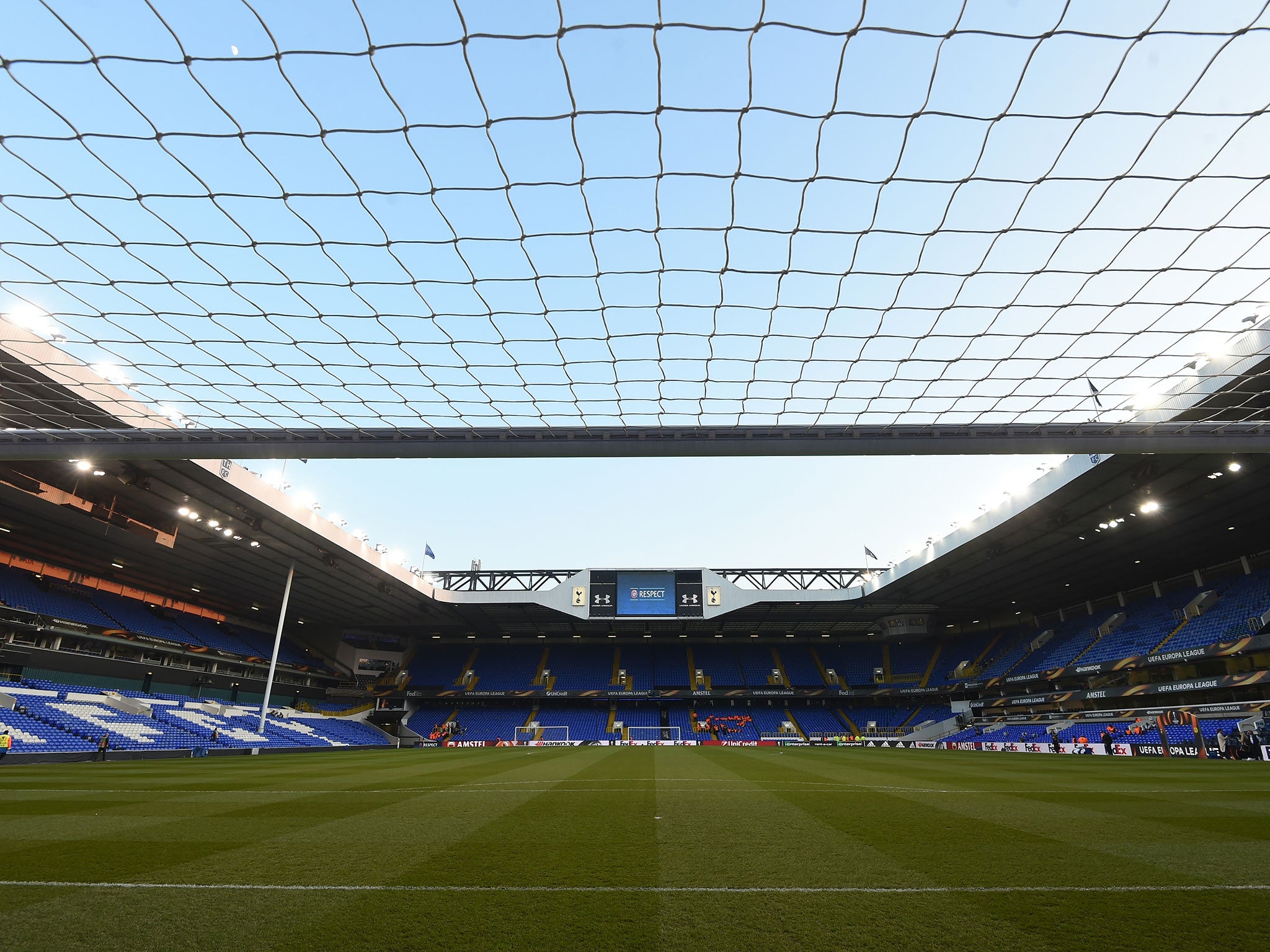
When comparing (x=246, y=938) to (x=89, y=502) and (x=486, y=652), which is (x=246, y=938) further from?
(x=486, y=652)

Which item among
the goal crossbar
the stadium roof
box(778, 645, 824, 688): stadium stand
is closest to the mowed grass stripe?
the stadium roof

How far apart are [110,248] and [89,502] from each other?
18.1m

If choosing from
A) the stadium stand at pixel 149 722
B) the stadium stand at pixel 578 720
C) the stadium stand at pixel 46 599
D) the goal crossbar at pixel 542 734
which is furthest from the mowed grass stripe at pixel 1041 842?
the stadium stand at pixel 578 720

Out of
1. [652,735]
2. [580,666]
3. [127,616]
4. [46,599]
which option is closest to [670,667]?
[652,735]

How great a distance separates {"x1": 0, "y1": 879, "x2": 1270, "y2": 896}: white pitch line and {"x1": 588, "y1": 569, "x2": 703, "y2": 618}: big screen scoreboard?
30.5 meters

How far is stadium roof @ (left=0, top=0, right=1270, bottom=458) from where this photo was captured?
4129 mm

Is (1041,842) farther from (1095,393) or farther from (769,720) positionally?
(769,720)

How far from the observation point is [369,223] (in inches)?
221

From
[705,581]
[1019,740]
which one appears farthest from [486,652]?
[1019,740]

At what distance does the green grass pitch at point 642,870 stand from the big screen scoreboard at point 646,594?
83.9 ft

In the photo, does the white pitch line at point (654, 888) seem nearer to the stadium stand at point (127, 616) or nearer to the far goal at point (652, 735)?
the stadium stand at point (127, 616)

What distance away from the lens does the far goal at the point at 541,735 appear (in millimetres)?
36562

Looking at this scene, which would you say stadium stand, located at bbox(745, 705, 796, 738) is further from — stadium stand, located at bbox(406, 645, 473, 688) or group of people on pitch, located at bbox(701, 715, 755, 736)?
stadium stand, located at bbox(406, 645, 473, 688)

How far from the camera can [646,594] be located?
3381 cm
